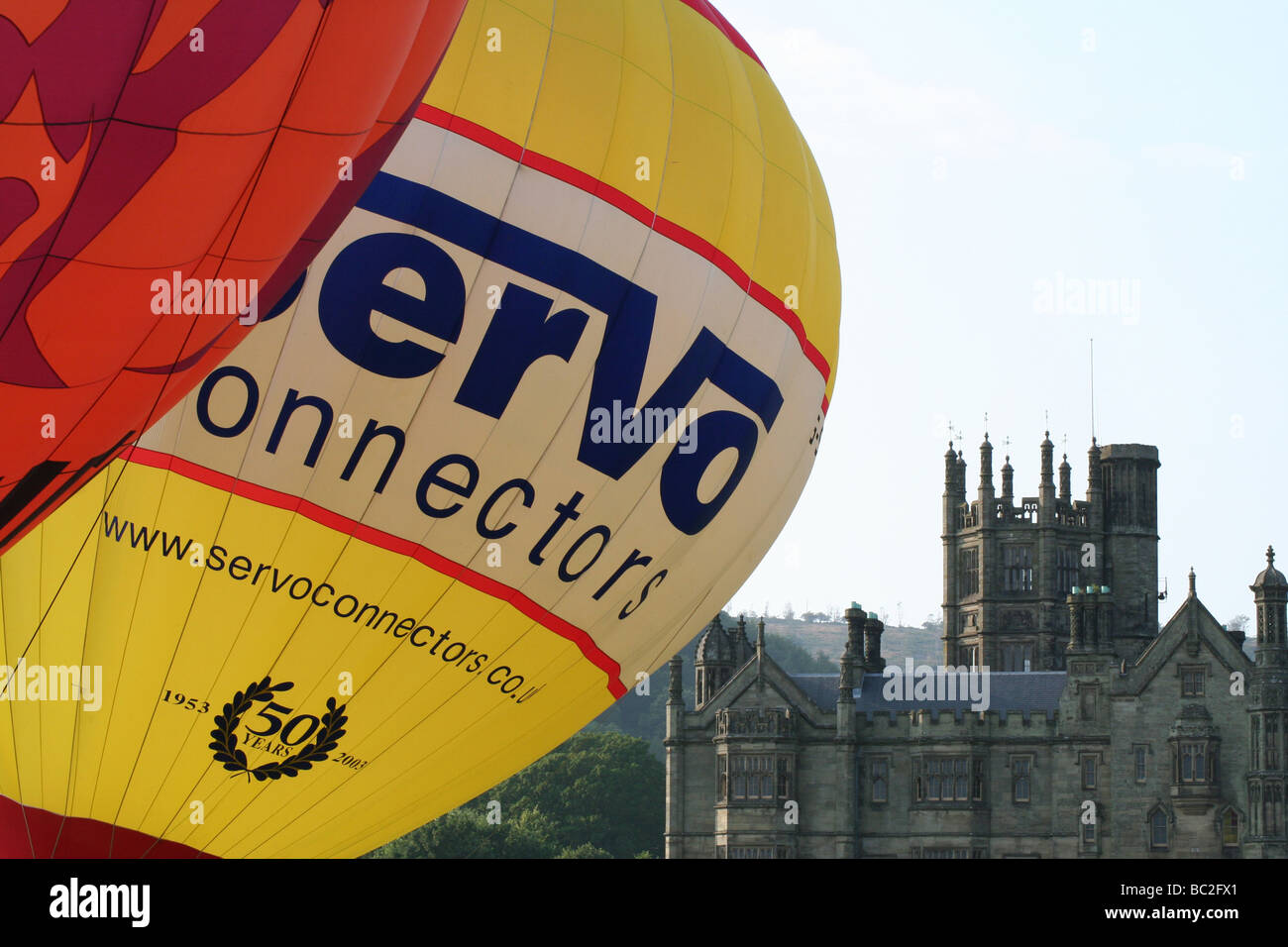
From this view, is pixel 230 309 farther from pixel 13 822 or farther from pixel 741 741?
pixel 741 741

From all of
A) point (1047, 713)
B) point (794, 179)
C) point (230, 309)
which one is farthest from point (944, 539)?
point (230, 309)

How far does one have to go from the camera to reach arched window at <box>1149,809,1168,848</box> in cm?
5500

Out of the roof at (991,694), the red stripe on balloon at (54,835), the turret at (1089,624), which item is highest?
the turret at (1089,624)

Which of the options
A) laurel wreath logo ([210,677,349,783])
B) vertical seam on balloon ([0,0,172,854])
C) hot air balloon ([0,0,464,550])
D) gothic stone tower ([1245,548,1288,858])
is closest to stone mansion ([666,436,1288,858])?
gothic stone tower ([1245,548,1288,858])

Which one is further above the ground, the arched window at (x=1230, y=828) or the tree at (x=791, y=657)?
the tree at (x=791, y=657)

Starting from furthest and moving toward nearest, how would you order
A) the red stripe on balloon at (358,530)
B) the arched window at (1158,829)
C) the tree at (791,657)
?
the tree at (791,657), the arched window at (1158,829), the red stripe on balloon at (358,530)

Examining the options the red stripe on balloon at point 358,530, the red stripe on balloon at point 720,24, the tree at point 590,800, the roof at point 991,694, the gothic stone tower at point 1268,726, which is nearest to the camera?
the red stripe on balloon at point 358,530

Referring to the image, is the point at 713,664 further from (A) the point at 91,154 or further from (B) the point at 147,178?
(A) the point at 91,154

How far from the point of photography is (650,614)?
46.9 feet

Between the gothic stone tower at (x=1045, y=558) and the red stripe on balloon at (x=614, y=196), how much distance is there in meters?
58.0

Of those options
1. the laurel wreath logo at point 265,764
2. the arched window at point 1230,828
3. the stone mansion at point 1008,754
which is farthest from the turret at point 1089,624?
the laurel wreath logo at point 265,764

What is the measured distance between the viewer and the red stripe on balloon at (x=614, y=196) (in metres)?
12.1

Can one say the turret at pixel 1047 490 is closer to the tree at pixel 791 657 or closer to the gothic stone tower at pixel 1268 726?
the gothic stone tower at pixel 1268 726

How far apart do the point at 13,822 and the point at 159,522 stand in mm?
1903
